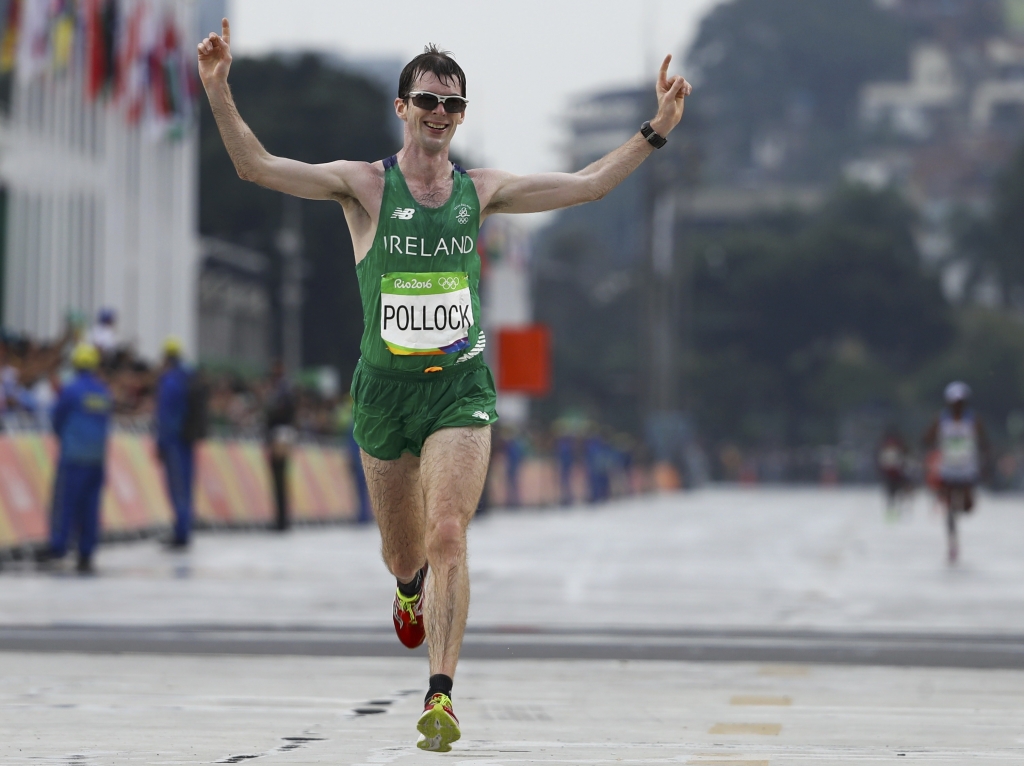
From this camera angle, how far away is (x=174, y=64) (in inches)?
1522

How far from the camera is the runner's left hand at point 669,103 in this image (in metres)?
8.24

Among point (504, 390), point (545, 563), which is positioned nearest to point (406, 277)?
point (545, 563)

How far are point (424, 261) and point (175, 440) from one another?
580 inches

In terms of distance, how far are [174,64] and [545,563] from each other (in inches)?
782

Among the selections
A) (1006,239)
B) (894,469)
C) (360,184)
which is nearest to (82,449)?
(360,184)

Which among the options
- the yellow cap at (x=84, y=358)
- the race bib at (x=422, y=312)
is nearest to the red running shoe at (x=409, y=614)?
the race bib at (x=422, y=312)

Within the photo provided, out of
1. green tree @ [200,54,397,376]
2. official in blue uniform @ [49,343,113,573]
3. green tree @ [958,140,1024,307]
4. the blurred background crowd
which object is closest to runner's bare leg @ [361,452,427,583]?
official in blue uniform @ [49,343,113,573]

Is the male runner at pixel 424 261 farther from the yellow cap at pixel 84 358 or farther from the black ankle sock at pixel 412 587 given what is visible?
the yellow cap at pixel 84 358

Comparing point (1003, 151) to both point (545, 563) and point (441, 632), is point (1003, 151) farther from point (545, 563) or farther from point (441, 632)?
point (441, 632)

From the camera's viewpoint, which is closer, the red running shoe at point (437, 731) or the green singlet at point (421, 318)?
the red running shoe at point (437, 731)

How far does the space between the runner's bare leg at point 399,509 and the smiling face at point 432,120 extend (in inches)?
46.0

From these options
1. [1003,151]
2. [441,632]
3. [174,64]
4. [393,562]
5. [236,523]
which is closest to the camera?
[441,632]

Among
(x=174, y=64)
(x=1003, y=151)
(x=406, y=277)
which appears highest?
(x=1003, y=151)

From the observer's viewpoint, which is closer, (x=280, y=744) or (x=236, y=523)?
(x=280, y=744)
